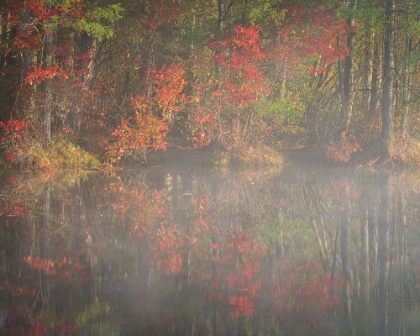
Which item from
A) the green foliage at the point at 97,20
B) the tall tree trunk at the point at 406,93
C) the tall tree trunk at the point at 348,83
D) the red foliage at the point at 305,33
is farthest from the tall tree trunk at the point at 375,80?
the green foliage at the point at 97,20

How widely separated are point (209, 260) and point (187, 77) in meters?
14.7

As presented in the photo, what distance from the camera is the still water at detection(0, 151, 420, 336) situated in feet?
20.5

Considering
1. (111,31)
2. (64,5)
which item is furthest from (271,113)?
(64,5)

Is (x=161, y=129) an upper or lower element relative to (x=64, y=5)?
lower

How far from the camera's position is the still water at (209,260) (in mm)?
6254

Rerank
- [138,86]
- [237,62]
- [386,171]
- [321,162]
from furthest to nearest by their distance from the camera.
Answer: [138,86]
[321,162]
[237,62]
[386,171]

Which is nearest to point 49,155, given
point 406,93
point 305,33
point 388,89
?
point 305,33

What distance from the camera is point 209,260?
8547 millimetres

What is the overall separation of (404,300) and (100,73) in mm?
17679

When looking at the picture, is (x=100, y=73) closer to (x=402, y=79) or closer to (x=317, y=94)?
(x=317, y=94)

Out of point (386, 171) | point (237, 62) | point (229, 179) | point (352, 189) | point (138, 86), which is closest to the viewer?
point (352, 189)

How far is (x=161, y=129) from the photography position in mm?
20406

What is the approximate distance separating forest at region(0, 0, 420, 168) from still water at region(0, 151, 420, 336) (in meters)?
4.68

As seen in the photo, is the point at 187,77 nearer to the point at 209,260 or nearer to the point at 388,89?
the point at 388,89
